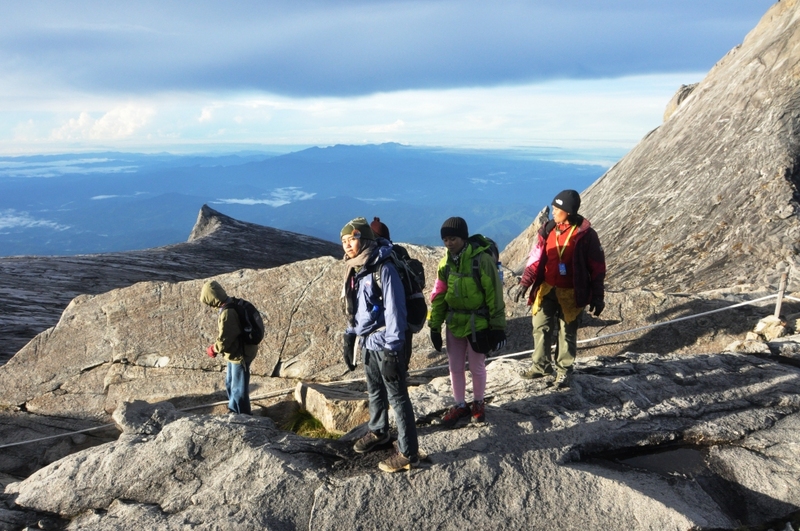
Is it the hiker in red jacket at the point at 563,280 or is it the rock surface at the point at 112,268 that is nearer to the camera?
the hiker in red jacket at the point at 563,280

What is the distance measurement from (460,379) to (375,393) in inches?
51.8

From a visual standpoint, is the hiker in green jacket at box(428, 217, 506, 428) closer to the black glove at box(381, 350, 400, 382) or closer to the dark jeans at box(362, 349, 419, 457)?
the dark jeans at box(362, 349, 419, 457)

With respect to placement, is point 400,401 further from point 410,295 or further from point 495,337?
point 495,337

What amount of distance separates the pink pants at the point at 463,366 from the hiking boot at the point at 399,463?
129 centimetres

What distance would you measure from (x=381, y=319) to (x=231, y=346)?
4038 millimetres

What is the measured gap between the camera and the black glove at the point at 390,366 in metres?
5.58

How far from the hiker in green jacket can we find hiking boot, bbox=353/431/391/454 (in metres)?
0.98

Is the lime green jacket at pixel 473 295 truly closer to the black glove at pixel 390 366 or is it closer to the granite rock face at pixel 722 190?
the black glove at pixel 390 366

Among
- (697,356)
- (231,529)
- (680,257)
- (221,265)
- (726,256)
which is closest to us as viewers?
(231,529)

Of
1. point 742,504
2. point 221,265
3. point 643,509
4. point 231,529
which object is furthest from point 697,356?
point 221,265

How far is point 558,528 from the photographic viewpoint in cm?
518

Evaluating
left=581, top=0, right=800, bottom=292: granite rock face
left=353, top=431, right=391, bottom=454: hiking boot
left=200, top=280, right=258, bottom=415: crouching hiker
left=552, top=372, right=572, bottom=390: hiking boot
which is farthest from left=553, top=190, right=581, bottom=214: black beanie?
left=581, top=0, right=800, bottom=292: granite rock face

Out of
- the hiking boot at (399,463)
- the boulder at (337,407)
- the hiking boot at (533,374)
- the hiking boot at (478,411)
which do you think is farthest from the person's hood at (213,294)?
the hiking boot at (533,374)

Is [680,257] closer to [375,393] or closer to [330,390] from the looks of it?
[330,390]
